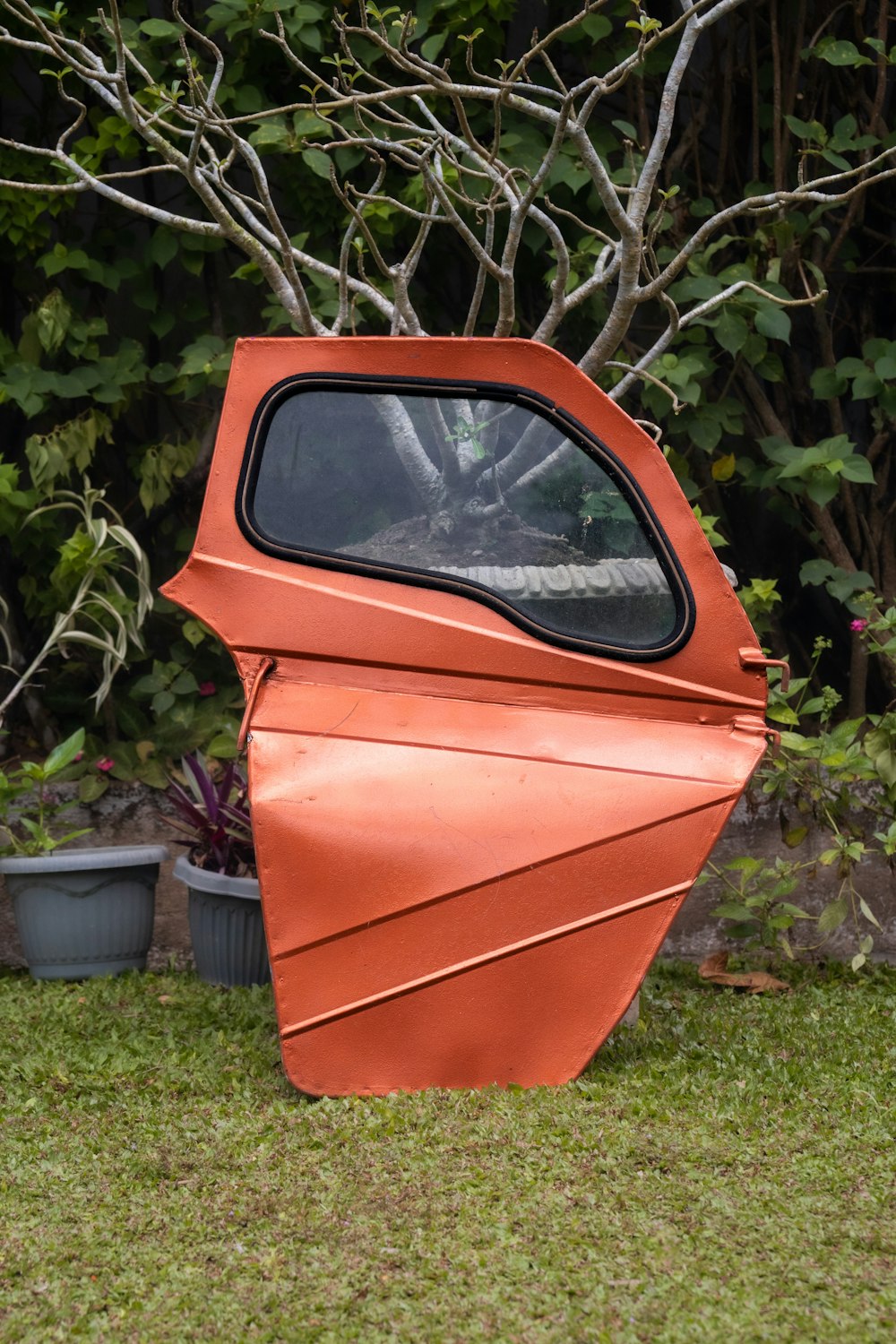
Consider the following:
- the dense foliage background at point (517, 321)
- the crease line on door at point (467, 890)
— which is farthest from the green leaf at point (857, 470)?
the crease line on door at point (467, 890)

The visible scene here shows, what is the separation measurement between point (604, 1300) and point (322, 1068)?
0.77 metres

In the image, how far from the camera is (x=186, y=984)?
3.22 metres

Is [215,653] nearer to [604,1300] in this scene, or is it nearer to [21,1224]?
[21,1224]

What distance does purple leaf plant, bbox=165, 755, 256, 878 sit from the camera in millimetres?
3275

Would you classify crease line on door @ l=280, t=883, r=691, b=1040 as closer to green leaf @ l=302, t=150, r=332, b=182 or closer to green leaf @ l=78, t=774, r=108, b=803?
green leaf @ l=78, t=774, r=108, b=803

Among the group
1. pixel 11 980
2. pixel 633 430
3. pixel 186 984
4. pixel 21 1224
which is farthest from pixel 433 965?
pixel 11 980

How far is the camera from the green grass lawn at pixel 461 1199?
155 centimetres

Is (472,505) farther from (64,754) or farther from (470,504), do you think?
(64,754)

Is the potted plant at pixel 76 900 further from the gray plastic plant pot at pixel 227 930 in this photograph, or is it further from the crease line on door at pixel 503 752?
the crease line on door at pixel 503 752

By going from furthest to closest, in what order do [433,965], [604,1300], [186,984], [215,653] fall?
[215,653] < [186,984] < [433,965] < [604,1300]

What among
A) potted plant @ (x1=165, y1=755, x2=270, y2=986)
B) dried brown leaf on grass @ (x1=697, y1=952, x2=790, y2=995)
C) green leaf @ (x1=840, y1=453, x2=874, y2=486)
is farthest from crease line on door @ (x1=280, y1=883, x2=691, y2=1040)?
green leaf @ (x1=840, y1=453, x2=874, y2=486)

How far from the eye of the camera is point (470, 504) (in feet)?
7.62

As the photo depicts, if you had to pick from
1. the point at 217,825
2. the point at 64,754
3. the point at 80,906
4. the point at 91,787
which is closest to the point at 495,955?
the point at 217,825

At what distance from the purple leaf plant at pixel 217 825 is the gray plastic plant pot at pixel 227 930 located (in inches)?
2.6
